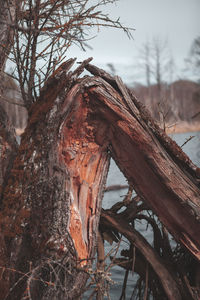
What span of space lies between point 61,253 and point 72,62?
1.49 metres

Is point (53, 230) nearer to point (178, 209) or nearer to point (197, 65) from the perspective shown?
point (178, 209)

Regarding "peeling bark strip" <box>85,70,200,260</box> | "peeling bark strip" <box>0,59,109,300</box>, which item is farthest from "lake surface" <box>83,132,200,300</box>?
"peeling bark strip" <box>0,59,109,300</box>

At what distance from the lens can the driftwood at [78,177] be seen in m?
1.94

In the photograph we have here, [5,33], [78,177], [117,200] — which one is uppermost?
[5,33]

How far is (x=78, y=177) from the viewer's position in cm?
210

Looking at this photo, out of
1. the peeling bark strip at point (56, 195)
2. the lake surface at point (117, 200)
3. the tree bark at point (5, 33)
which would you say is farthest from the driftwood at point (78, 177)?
the lake surface at point (117, 200)

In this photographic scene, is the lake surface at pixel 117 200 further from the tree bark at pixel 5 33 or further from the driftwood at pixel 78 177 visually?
the tree bark at pixel 5 33

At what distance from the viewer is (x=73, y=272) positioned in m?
1.88

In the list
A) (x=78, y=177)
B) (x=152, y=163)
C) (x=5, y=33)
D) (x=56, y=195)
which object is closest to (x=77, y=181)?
(x=78, y=177)

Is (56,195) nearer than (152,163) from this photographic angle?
Yes

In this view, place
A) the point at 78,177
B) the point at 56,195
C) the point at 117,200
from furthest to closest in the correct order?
the point at 117,200, the point at 78,177, the point at 56,195

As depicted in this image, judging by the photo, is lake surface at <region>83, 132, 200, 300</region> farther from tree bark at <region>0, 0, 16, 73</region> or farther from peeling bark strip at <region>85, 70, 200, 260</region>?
tree bark at <region>0, 0, 16, 73</region>

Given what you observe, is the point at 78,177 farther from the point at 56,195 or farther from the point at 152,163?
the point at 152,163

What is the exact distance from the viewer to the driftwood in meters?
1.94
